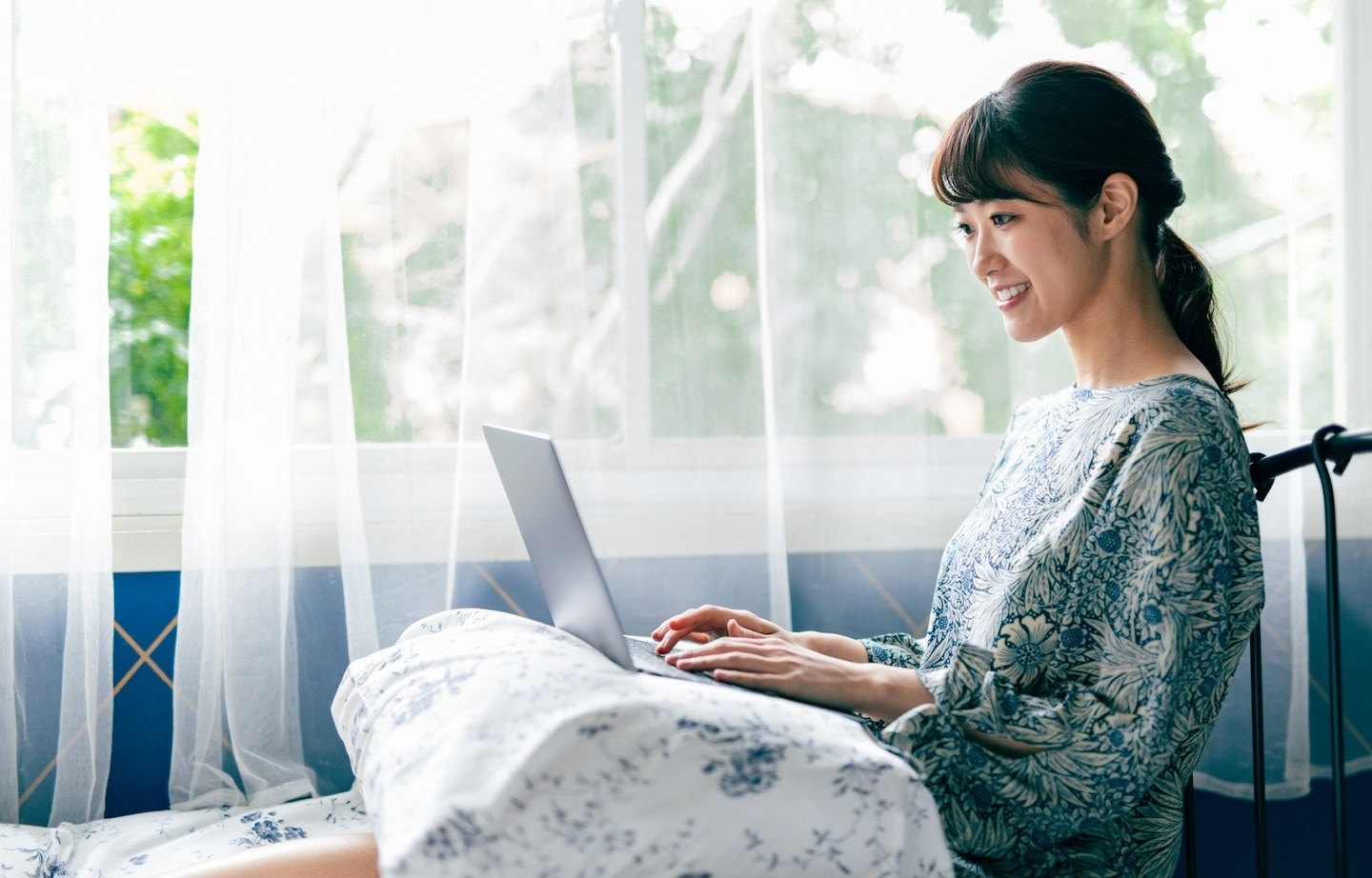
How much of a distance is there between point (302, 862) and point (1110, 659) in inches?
31.1

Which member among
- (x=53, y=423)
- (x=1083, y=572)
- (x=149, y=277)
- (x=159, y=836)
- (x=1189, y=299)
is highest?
(x=149, y=277)

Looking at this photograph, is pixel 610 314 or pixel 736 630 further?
pixel 610 314

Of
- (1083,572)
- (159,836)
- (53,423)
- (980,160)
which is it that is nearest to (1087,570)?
(1083,572)

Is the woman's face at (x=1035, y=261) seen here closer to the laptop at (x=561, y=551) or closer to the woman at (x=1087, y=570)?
the woman at (x=1087, y=570)

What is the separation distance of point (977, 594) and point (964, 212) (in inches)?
17.4

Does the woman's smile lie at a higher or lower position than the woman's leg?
higher

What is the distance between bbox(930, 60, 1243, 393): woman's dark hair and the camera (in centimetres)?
116

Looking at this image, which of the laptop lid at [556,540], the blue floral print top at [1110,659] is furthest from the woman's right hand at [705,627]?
the blue floral print top at [1110,659]

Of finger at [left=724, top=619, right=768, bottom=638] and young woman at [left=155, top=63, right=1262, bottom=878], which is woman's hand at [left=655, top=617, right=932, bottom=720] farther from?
finger at [left=724, top=619, right=768, bottom=638]

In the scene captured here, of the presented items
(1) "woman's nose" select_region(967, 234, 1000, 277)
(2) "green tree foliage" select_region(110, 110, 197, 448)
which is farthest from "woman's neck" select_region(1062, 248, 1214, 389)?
(2) "green tree foliage" select_region(110, 110, 197, 448)

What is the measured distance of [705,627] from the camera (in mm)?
1288

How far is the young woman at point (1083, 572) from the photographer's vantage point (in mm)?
960

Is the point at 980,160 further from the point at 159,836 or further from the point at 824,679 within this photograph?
the point at 159,836

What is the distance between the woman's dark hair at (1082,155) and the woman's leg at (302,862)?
96 centimetres
